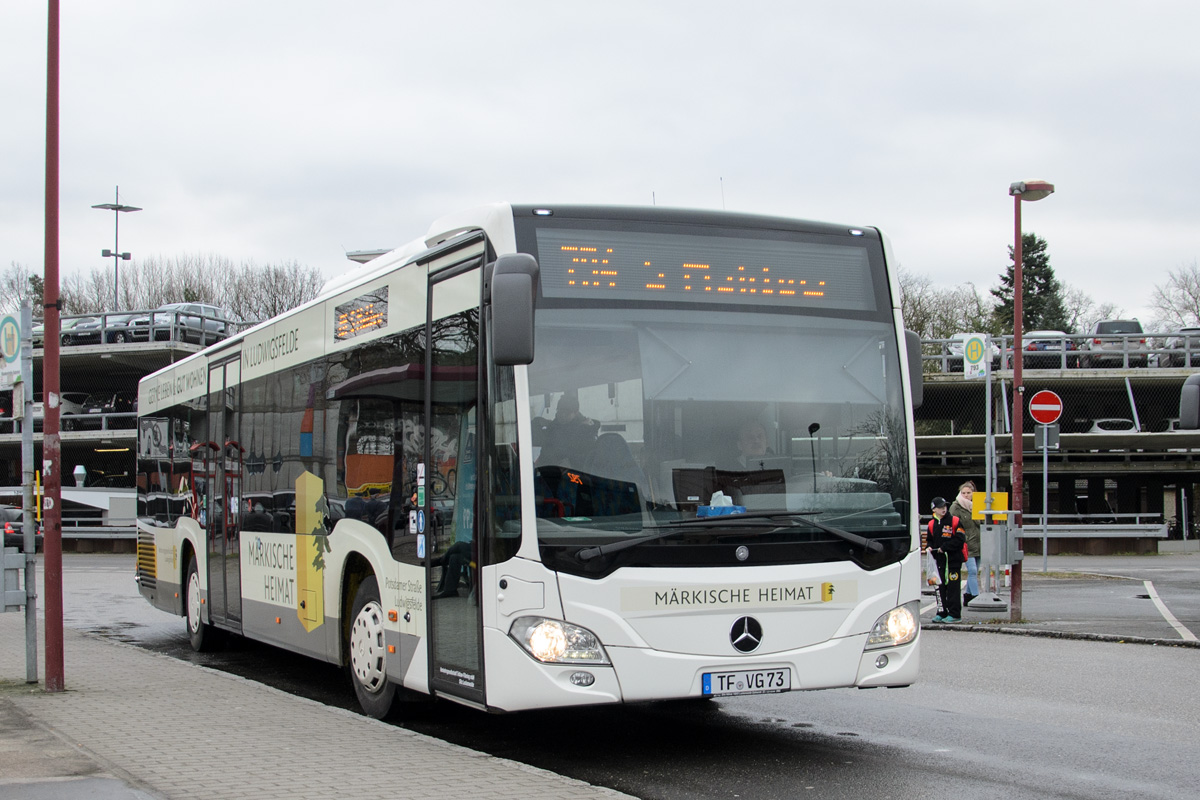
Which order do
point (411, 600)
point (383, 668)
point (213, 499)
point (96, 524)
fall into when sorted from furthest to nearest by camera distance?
point (96, 524) < point (213, 499) < point (383, 668) < point (411, 600)

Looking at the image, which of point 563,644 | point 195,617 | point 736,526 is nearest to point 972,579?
point 195,617

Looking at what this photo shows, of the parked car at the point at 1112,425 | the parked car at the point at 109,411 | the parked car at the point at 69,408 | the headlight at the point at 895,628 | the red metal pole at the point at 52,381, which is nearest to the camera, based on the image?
the headlight at the point at 895,628

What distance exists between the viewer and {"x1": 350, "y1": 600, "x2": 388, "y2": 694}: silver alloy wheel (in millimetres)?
8852

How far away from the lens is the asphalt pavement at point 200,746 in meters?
6.45

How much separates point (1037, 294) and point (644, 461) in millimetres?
90939

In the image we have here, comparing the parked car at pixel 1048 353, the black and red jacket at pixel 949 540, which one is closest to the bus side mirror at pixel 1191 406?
the black and red jacket at pixel 949 540

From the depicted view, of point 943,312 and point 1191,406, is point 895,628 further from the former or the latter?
point 943,312

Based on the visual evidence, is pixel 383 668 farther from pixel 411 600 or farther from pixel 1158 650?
pixel 1158 650

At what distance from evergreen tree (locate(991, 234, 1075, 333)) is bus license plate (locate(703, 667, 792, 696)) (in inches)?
3030

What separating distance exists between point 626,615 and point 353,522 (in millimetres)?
2998

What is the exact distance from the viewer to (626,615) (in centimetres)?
688

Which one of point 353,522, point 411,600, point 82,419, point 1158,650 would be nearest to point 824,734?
point 411,600

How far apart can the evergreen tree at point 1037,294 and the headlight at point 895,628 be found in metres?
76.3

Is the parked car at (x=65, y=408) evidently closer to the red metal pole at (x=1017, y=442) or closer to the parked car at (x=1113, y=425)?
the parked car at (x=1113, y=425)
